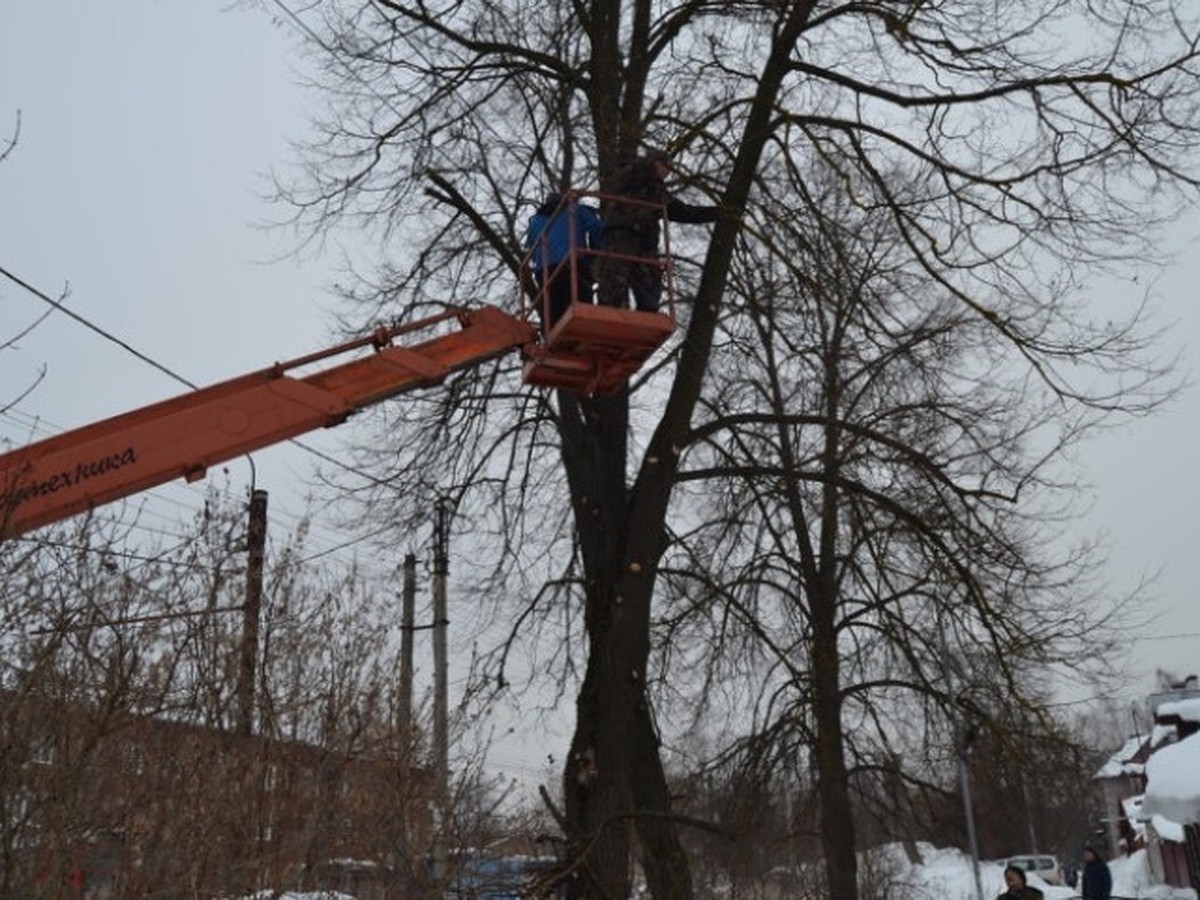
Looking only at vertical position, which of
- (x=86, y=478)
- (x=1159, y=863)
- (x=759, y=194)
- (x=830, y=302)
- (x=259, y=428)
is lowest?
(x=1159, y=863)

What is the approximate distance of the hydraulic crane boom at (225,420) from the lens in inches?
283

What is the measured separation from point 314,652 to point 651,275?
3972 millimetres

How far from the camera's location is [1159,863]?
47.6 metres

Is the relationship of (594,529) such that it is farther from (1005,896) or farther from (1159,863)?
(1159,863)

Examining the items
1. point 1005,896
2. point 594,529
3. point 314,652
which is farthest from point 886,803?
point 314,652

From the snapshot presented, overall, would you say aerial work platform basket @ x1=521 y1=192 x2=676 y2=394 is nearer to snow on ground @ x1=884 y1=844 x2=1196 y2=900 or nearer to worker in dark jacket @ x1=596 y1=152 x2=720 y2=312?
worker in dark jacket @ x1=596 y1=152 x2=720 y2=312

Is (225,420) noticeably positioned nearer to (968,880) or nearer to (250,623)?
(250,623)

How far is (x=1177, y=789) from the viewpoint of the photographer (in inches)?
713

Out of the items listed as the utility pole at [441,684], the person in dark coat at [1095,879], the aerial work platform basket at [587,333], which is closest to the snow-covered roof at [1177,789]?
the person in dark coat at [1095,879]

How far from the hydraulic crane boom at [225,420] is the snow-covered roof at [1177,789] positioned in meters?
13.5

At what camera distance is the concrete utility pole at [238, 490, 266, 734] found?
27.1 ft

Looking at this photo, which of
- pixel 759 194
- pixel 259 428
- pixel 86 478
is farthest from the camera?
pixel 759 194

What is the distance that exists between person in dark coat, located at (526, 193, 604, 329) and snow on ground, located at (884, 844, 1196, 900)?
1456cm

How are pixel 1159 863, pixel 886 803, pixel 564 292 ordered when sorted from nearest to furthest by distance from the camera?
1. pixel 564 292
2. pixel 886 803
3. pixel 1159 863
